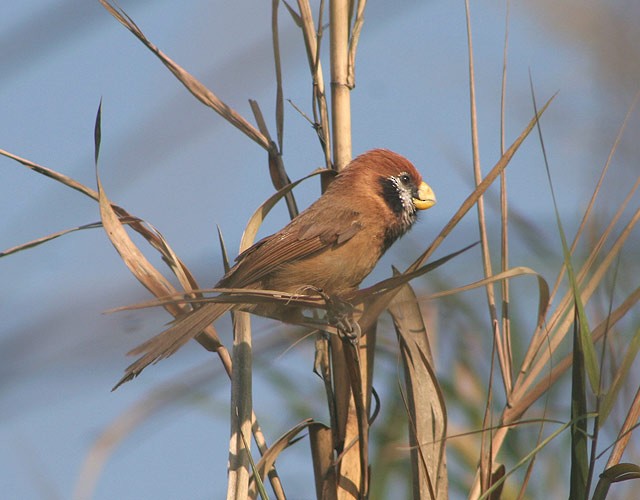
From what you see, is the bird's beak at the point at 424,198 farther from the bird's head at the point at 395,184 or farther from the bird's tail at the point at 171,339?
the bird's tail at the point at 171,339

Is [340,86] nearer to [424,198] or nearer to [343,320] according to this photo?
[343,320]

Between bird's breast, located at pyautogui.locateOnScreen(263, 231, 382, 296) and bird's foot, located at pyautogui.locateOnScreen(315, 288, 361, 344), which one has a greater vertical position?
bird's breast, located at pyautogui.locateOnScreen(263, 231, 382, 296)

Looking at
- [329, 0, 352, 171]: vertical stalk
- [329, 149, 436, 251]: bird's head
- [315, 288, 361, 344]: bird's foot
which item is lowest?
[315, 288, 361, 344]: bird's foot

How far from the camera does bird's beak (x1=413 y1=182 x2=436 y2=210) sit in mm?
4129

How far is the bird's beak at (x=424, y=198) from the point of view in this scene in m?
4.13

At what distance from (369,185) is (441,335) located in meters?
0.98

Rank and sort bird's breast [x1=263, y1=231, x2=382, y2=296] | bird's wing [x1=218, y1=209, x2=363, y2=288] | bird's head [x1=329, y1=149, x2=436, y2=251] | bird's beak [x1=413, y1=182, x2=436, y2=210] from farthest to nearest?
bird's beak [x1=413, y1=182, x2=436, y2=210] < bird's head [x1=329, y1=149, x2=436, y2=251] < bird's breast [x1=263, y1=231, x2=382, y2=296] < bird's wing [x1=218, y1=209, x2=363, y2=288]

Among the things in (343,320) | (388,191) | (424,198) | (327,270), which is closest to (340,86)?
(343,320)

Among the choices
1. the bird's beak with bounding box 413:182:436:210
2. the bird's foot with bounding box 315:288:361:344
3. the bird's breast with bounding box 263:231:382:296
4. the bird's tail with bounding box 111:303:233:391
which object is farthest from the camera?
the bird's beak with bounding box 413:182:436:210

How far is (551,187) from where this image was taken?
1.53 m

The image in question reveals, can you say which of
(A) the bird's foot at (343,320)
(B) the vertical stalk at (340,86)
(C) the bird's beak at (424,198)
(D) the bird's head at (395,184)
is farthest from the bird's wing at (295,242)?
(A) the bird's foot at (343,320)

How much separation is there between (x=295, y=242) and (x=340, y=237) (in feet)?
0.72

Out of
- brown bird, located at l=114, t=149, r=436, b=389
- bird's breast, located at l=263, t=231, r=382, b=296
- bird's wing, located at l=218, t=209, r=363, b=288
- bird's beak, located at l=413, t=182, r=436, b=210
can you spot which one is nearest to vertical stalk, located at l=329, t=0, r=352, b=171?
brown bird, located at l=114, t=149, r=436, b=389

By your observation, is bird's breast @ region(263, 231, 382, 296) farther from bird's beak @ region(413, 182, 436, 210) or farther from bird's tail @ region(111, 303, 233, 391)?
bird's tail @ region(111, 303, 233, 391)
